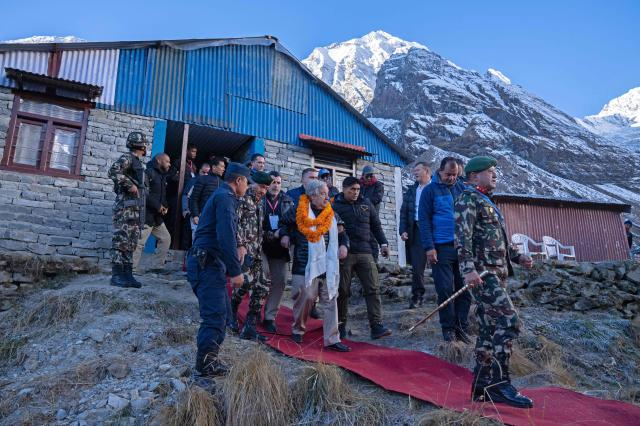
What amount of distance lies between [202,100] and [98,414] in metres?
7.23

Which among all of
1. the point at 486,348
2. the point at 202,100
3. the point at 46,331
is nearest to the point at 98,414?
the point at 46,331

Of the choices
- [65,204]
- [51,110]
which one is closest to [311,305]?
[65,204]

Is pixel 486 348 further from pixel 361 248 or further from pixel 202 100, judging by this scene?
pixel 202 100

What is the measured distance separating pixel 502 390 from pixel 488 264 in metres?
0.88

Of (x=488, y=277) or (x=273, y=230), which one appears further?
(x=273, y=230)

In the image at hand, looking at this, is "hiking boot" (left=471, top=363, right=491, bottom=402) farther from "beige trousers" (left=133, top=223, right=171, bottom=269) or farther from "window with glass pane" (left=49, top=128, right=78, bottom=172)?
"window with glass pane" (left=49, top=128, right=78, bottom=172)

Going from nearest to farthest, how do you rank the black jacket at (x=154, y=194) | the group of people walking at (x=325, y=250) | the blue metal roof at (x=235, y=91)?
the group of people walking at (x=325, y=250) < the black jacket at (x=154, y=194) < the blue metal roof at (x=235, y=91)

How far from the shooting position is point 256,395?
9.29 ft

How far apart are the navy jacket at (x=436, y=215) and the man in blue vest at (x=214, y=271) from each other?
81.8 inches

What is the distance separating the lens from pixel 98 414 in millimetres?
2938

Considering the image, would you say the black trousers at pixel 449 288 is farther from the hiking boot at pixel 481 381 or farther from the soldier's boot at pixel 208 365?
the soldier's boot at pixel 208 365

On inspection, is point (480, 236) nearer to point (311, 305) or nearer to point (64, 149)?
point (311, 305)

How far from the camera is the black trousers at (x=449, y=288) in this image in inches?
171

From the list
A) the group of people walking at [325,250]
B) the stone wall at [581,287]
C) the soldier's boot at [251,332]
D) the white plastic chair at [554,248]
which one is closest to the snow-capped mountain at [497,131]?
the white plastic chair at [554,248]
